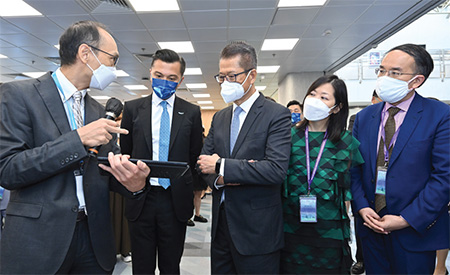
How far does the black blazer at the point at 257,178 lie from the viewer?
1396 millimetres

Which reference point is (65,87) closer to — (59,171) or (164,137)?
(59,171)

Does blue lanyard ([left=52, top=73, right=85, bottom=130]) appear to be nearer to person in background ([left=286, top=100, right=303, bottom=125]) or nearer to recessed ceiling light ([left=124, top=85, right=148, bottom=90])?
person in background ([left=286, top=100, right=303, bottom=125])

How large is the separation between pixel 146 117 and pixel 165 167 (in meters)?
0.81

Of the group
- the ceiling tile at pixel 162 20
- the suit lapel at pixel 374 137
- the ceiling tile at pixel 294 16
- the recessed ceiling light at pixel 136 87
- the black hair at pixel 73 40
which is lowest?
the suit lapel at pixel 374 137

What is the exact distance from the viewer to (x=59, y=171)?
3.43 ft

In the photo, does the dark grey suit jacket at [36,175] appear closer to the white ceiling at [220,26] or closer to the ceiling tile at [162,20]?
the white ceiling at [220,26]

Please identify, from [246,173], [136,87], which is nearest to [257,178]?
[246,173]

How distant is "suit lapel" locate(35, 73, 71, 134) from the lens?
1.13m

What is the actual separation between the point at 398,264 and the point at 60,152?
1728 mm

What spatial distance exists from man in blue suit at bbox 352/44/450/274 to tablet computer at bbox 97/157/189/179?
1112mm

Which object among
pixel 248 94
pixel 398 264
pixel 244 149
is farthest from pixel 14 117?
pixel 398 264

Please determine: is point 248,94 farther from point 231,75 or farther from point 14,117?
point 14,117

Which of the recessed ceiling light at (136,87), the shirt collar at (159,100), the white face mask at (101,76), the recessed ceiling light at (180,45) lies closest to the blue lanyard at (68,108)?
the white face mask at (101,76)

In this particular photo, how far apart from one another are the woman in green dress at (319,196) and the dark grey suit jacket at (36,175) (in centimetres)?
114
